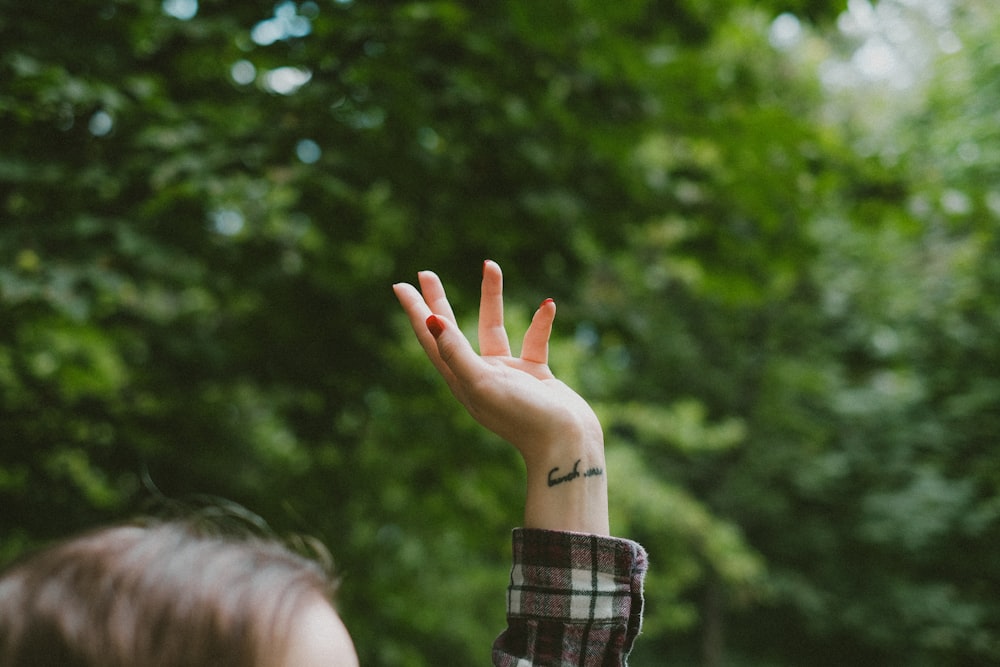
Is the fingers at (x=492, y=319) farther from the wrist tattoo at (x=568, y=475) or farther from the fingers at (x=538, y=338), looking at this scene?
the wrist tattoo at (x=568, y=475)

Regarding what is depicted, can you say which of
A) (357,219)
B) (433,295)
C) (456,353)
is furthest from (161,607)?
(357,219)

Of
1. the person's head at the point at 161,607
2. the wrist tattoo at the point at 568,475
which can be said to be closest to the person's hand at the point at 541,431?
the wrist tattoo at the point at 568,475

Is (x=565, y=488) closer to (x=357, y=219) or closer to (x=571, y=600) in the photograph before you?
(x=571, y=600)

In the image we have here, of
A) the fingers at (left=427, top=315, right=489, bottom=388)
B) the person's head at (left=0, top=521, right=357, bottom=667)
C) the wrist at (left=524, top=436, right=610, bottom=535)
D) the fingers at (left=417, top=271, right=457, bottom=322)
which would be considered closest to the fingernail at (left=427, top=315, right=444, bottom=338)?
the fingers at (left=427, top=315, right=489, bottom=388)

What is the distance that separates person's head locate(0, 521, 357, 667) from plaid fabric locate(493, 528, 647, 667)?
271 mm

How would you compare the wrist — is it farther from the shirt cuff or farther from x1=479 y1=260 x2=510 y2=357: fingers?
x1=479 y1=260 x2=510 y2=357: fingers

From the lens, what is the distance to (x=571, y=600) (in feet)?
3.23

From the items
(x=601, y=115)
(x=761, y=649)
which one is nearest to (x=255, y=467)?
(x=601, y=115)

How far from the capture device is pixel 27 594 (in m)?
0.71

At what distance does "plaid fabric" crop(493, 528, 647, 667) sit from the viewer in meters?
0.98

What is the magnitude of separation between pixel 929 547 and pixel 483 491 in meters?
10.7

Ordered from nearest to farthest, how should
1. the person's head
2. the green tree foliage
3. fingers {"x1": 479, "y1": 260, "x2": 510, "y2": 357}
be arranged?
the person's head → fingers {"x1": 479, "y1": 260, "x2": 510, "y2": 357} → the green tree foliage

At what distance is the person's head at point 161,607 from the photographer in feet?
2.24

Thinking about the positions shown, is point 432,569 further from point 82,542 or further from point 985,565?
point 985,565
